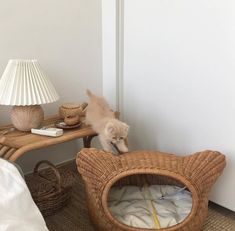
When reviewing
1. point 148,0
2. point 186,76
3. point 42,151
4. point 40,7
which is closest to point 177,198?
point 186,76

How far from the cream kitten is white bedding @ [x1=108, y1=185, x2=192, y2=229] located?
0.32 m

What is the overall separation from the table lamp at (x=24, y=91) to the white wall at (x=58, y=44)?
1.10 ft

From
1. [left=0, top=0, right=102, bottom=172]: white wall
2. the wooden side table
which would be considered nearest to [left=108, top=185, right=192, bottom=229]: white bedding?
the wooden side table

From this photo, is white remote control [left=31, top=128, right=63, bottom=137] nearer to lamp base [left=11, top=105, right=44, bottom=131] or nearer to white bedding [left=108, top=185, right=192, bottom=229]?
lamp base [left=11, top=105, right=44, bottom=131]

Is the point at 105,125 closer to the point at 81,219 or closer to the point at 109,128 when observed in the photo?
the point at 109,128

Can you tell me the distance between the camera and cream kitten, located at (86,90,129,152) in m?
1.62

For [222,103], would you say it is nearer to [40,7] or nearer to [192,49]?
[192,49]

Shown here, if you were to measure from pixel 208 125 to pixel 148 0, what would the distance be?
35.6 inches

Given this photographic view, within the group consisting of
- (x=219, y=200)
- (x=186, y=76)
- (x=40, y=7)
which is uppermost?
(x=40, y=7)

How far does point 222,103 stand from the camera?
5.82 feet

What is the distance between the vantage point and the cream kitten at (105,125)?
5.33ft

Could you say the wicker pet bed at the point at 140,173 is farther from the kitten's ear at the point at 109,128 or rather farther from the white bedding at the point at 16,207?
the white bedding at the point at 16,207

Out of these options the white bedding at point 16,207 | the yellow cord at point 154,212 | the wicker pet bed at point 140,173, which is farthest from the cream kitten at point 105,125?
the white bedding at point 16,207

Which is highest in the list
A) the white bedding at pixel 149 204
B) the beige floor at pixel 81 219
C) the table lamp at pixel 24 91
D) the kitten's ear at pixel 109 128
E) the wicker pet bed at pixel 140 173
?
the table lamp at pixel 24 91
